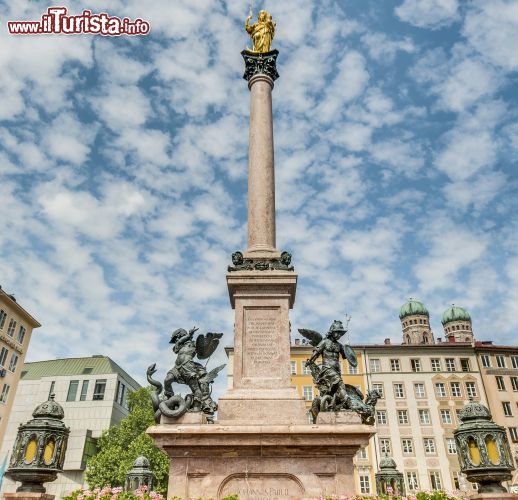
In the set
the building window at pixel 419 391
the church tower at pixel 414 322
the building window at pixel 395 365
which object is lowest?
the building window at pixel 419 391

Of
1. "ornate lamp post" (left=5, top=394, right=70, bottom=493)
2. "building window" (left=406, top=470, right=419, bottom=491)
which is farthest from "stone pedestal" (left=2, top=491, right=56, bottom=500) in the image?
"building window" (left=406, top=470, right=419, bottom=491)

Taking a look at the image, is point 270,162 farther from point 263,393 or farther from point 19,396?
point 19,396

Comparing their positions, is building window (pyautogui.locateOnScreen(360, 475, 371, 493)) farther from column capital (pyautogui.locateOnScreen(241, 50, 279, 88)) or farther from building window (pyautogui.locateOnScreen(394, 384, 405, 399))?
column capital (pyautogui.locateOnScreen(241, 50, 279, 88))

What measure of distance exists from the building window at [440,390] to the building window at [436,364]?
5.63ft

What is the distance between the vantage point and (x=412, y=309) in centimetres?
10225

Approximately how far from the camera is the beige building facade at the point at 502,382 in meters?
49.9

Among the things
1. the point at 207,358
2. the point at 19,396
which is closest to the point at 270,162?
the point at 207,358

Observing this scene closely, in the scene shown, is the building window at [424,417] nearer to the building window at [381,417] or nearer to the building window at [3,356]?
the building window at [381,417]

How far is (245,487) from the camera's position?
8.69m

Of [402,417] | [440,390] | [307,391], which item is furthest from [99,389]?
[440,390]

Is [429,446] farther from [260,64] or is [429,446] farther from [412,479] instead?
[260,64]

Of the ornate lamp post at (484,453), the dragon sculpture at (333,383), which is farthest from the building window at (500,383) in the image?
the ornate lamp post at (484,453)

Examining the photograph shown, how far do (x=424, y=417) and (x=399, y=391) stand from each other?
11.9 ft

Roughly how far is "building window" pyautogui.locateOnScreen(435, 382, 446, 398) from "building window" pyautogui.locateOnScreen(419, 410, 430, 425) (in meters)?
2.53
